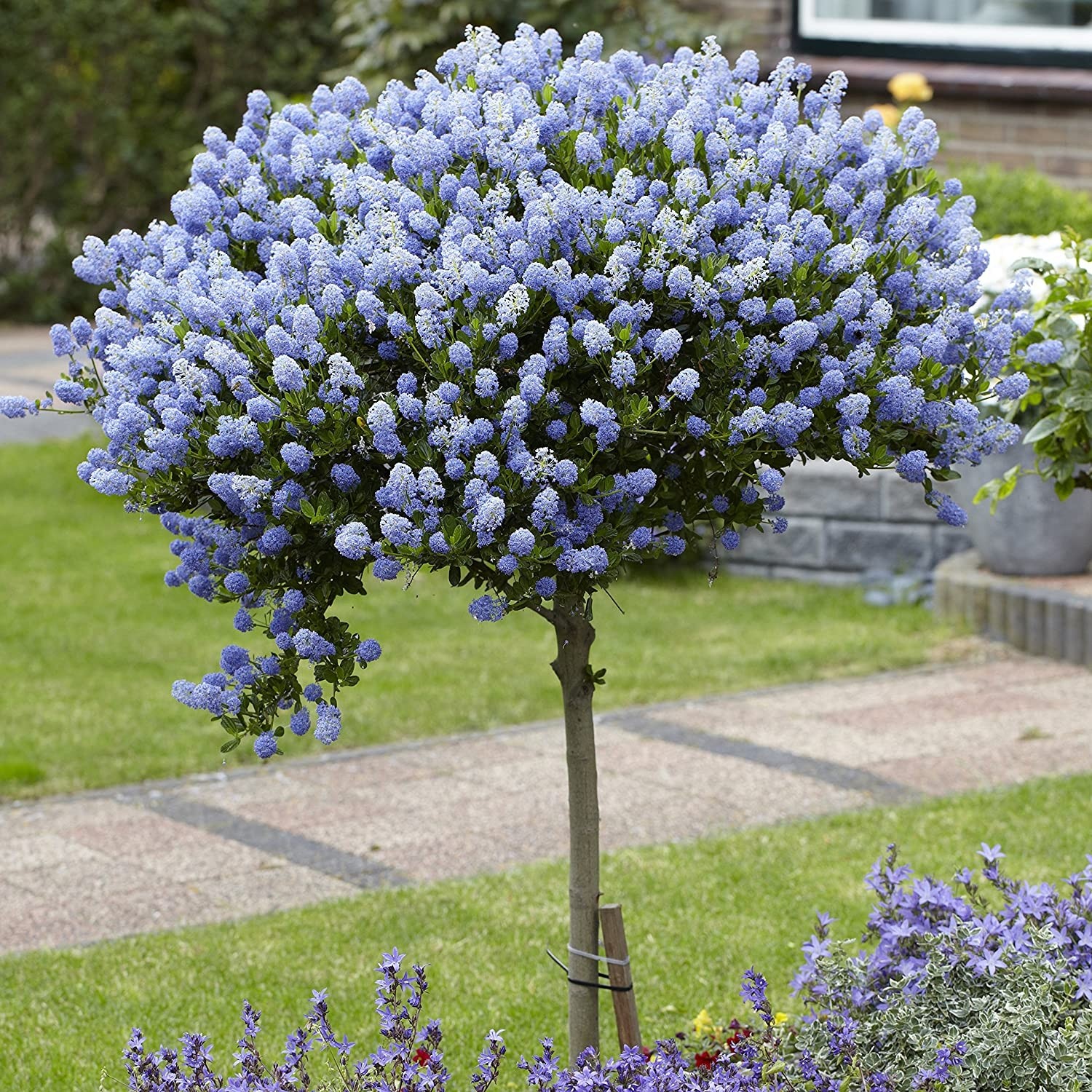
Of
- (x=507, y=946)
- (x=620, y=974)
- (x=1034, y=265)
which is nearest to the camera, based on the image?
(x=620, y=974)

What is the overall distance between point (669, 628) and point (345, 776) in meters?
2.17

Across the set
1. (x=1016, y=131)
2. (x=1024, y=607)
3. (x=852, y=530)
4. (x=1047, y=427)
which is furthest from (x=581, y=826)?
(x=1016, y=131)

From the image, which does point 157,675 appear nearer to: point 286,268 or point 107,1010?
point 107,1010

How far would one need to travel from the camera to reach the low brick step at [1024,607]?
6754 mm

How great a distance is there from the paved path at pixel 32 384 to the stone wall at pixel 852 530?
4510 mm

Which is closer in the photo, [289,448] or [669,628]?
[289,448]

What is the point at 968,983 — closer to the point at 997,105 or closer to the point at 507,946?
the point at 507,946

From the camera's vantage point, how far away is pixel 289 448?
252 cm

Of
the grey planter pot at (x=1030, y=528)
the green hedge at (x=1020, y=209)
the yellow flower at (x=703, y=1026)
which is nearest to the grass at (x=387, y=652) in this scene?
the grey planter pot at (x=1030, y=528)

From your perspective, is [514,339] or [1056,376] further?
[1056,376]

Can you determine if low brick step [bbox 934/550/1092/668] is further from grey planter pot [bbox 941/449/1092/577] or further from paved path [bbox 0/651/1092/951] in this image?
paved path [bbox 0/651/1092/951]

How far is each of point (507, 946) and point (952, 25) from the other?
7.52 metres

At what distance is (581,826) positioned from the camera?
123 inches

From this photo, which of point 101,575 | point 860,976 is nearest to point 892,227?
point 860,976
